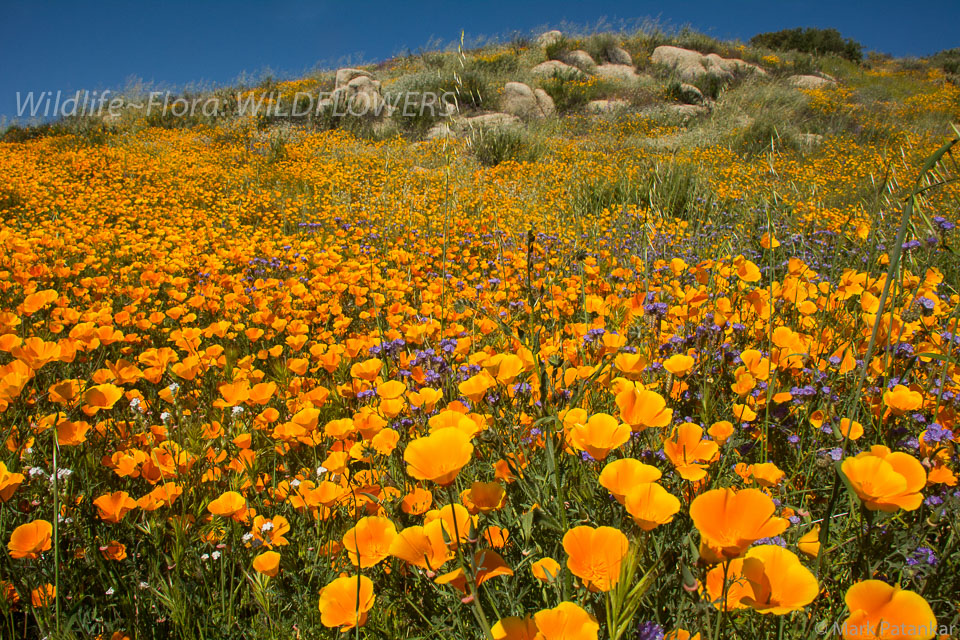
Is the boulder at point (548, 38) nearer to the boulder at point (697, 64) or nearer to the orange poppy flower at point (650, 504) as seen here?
the boulder at point (697, 64)

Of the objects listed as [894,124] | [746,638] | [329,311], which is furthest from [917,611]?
[894,124]

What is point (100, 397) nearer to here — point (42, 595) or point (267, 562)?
point (42, 595)

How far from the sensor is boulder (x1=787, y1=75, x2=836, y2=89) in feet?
59.6

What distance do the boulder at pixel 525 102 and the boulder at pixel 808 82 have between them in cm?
950

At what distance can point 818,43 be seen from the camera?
27953 millimetres

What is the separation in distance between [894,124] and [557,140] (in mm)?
8910

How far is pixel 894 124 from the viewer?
1242 cm

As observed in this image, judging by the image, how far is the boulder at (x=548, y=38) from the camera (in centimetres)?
2254

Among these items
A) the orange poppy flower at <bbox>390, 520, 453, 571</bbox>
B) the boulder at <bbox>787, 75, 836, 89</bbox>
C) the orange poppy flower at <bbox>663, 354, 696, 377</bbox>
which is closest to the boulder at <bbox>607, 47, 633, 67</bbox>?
the boulder at <bbox>787, 75, 836, 89</bbox>

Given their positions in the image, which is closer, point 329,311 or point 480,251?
point 329,311

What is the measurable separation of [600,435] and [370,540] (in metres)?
0.51

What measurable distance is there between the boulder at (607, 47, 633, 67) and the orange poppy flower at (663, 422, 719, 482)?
22.2 meters

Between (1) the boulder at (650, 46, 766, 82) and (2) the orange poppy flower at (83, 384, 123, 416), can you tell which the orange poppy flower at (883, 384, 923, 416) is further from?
(1) the boulder at (650, 46, 766, 82)

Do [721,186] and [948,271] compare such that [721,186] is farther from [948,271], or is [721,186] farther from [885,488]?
[885,488]
